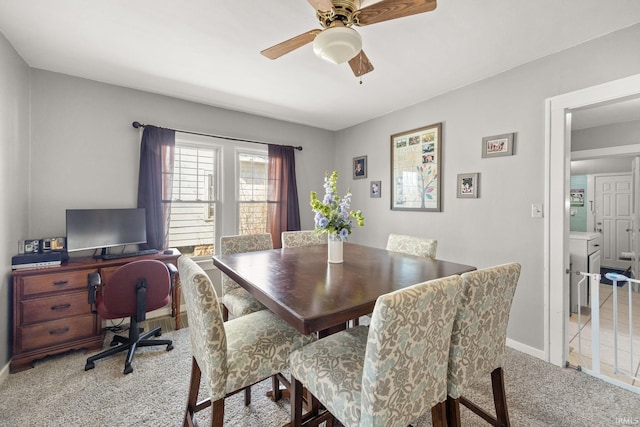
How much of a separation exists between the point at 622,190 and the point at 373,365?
22.7 feet

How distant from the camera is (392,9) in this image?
1.38 meters

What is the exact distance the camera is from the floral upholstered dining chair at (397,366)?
2.98 feet

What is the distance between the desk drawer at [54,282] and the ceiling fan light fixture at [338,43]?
2645 mm

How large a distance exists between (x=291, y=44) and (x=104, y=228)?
2.46 metres

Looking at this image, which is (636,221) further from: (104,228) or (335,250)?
(104,228)

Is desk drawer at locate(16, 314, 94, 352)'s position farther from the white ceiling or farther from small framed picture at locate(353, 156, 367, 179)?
small framed picture at locate(353, 156, 367, 179)

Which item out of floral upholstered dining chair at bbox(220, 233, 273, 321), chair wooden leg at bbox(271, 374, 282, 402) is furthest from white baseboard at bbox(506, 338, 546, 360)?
floral upholstered dining chair at bbox(220, 233, 273, 321)

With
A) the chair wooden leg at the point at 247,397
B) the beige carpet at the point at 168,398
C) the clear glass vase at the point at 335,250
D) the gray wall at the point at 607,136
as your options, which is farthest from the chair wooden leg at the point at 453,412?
the gray wall at the point at 607,136

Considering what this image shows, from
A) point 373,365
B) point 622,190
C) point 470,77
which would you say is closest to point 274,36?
point 470,77

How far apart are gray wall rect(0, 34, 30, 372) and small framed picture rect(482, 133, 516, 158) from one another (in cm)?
402

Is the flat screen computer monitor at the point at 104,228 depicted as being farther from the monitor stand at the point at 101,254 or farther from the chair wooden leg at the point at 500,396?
the chair wooden leg at the point at 500,396

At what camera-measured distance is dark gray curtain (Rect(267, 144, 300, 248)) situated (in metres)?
3.91

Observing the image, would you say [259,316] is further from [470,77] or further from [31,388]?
[470,77]

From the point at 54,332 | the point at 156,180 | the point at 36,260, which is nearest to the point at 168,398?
the point at 54,332
